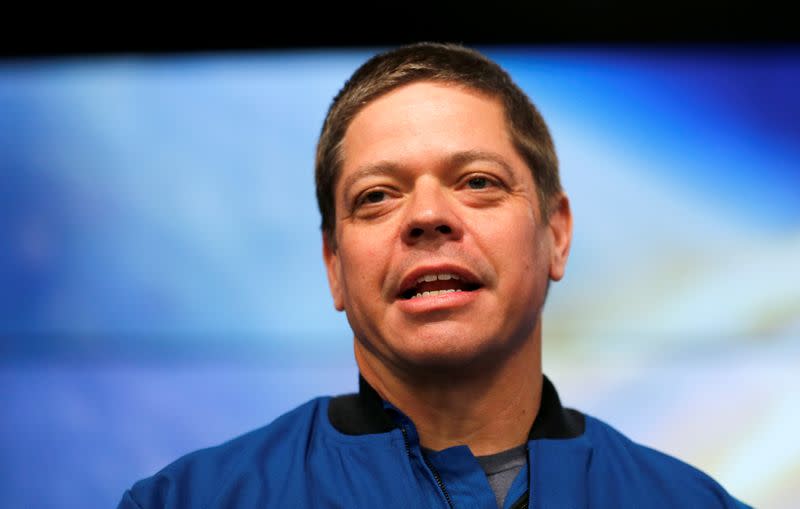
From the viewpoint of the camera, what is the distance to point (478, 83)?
4.87 ft

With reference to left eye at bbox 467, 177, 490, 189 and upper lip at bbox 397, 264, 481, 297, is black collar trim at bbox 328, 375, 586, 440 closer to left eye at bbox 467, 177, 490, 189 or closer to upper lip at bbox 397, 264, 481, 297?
upper lip at bbox 397, 264, 481, 297

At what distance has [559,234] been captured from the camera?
1560 mm

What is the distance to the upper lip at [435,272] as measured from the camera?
4.27 feet

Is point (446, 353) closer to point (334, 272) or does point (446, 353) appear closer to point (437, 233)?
point (437, 233)

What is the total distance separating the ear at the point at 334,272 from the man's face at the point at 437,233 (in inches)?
2.9

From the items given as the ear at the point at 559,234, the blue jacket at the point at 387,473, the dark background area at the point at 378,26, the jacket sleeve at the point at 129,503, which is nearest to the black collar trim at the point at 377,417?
the blue jacket at the point at 387,473

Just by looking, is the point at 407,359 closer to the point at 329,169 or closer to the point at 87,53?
the point at 329,169

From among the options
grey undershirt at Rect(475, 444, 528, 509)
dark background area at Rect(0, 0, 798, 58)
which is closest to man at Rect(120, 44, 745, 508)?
grey undershirt at Rect(475, 444, 528, 509)

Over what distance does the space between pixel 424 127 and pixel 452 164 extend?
79 millimetres

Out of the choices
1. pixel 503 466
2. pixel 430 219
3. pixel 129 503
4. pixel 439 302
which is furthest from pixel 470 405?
pixel 129 503

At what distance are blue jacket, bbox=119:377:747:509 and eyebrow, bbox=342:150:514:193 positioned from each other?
357 mm

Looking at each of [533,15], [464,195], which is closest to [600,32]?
[533,15]

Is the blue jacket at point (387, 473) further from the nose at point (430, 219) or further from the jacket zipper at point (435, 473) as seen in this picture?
the nose at point (430, 219)

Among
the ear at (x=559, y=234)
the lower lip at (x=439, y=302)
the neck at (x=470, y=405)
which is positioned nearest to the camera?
the lower lip at (x=439, y=302)
